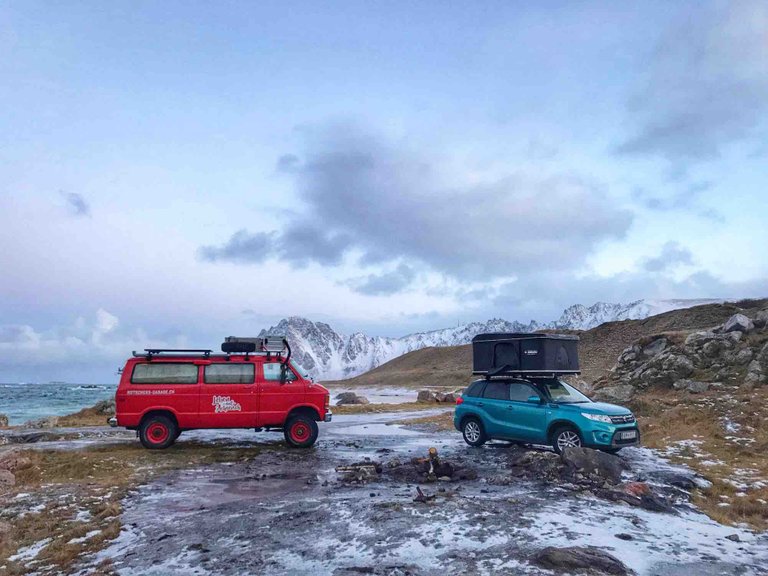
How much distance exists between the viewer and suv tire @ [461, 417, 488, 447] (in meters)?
14.5

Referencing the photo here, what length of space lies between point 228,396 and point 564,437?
8.58m

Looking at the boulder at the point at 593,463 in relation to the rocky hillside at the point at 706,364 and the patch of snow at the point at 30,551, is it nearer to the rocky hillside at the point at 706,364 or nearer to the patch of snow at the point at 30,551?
the patch of snow at the point at 30,551

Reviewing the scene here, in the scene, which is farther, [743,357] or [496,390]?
[743,357]

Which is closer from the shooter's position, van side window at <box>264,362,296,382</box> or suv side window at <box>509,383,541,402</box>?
suv side window at <box>509,383,541,402</box>

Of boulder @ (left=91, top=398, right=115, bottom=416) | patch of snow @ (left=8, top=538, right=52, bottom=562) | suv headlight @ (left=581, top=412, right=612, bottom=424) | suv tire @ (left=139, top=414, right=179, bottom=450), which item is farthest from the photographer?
boulder @ (left=91, top=398, right=115, bottom=416)

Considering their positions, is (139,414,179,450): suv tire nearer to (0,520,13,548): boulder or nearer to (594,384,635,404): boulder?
(0,520,13,548): boulder

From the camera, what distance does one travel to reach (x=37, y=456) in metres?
13.6

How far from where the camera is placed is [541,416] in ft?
42.7

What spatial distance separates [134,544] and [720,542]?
295 inches

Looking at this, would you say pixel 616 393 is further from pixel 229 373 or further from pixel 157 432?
pixel 157 432

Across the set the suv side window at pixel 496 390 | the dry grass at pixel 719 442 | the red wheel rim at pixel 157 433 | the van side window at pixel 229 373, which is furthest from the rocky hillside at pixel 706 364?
the red wheel rim at pixel 157 433

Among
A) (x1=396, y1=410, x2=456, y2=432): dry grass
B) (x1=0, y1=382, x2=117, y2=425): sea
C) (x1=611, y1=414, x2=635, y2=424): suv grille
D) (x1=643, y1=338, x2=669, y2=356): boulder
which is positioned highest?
(x1=643, y1=338, x2=669, y2=356): boulder

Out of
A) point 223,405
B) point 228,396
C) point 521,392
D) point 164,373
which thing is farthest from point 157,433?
point 521,392

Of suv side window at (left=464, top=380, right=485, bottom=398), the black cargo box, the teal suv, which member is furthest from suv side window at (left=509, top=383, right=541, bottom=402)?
suv side window at (left=464, top=380, right=485, bottom=398)
